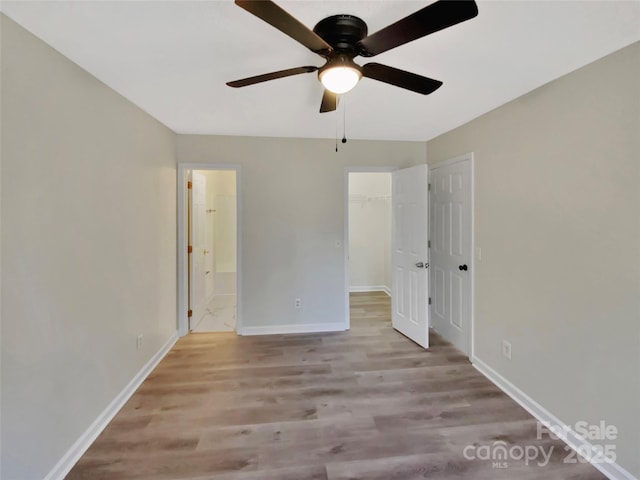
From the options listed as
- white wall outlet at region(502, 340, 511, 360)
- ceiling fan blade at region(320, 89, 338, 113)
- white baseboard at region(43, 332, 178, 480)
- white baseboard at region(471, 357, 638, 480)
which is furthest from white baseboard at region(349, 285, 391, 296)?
ceiling fan blade at region(320, 89, 338, 113)

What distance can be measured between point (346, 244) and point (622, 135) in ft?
8.39

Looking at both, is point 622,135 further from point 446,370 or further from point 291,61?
point 446,370

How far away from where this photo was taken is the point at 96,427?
1966 mm

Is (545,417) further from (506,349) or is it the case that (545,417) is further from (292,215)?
(292,215)

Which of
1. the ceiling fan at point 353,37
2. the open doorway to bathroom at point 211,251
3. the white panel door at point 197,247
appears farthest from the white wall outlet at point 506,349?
the white panel door at point 197,247

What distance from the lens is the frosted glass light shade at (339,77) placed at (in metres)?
1.36

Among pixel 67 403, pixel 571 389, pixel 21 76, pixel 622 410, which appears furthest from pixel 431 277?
pixel 21 76

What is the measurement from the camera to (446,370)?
2.78 meters

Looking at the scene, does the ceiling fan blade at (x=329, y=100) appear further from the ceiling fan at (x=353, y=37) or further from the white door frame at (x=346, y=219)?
the white door frame at (x=346, y=219)

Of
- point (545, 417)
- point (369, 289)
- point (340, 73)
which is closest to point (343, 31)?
point (340, 73)

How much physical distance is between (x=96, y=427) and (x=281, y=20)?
2.59 metres

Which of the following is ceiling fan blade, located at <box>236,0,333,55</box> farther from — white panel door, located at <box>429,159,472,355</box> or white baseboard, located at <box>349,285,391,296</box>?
white baseboard, located at <box>349,285,391,296</box>

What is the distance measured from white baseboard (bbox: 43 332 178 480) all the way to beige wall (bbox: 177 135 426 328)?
3.99ft

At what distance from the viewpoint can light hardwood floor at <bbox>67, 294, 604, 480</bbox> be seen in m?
1.72
